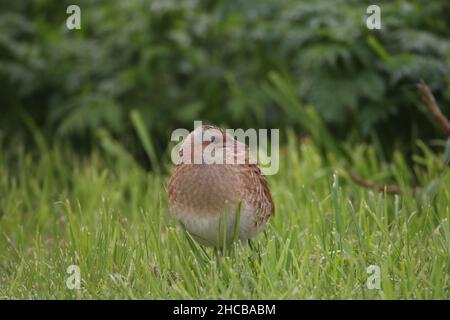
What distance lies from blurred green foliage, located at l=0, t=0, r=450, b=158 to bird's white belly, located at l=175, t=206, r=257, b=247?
70.3 inches

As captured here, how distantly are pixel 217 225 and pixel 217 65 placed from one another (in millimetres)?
2625

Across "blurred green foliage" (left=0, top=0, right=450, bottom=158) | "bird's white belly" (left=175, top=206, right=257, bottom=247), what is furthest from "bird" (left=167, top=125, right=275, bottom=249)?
"blurred green foliage" (left=0, top=0, right=450, bottom=158)

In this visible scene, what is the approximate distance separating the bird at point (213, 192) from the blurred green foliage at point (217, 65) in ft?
5.62

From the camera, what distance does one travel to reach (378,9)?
441 cm

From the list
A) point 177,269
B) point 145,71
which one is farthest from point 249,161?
point 145,71

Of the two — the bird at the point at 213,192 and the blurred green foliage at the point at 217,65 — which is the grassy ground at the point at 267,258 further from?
the blurred green foliage at the point at 217,65

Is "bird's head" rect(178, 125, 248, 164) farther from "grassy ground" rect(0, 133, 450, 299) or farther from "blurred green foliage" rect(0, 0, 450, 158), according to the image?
"blurred green foliage" rect(0, 0, 450, 158)

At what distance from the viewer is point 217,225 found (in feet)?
8.78

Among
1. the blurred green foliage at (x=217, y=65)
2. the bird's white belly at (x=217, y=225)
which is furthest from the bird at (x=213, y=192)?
the blurred green foliage at (x=217, y=65)

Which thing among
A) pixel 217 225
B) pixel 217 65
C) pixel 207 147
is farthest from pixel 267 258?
pixel 217 65
